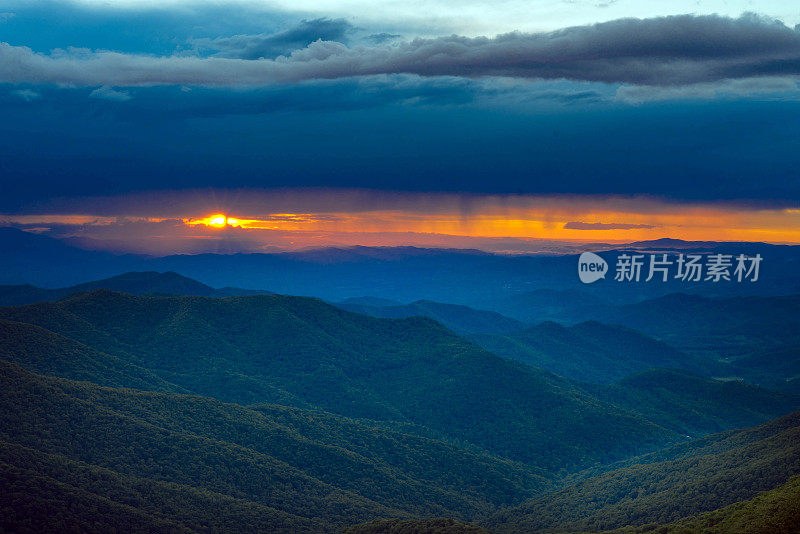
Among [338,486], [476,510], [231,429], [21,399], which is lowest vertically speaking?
[476,510]

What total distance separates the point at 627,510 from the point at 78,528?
10835 centimetres

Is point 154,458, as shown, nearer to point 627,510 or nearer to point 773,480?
point 627,510

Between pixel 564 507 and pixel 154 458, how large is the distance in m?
97.4

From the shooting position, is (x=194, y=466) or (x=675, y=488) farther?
(x=194, y=466)

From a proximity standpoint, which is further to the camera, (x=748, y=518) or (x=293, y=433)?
(x=293, y=433)

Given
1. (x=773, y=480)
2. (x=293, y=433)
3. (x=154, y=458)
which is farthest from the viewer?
(x=293, y=433)

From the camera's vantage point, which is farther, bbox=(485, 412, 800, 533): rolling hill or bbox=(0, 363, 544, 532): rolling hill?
bbox=(485, 412, 800, 533): rolling hill

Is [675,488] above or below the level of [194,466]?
below

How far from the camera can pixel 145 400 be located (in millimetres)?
174375

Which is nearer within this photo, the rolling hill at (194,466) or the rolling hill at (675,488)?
the rolling hill at (194,466)

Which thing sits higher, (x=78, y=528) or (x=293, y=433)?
(x=78, y=528)

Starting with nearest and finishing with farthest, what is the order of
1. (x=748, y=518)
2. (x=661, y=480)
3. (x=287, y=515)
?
(x=748, y=518), (x=287, y=515), (x=661, y=480)

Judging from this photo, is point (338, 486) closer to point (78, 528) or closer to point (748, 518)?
point (78, 528)

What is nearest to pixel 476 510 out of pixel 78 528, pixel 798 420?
pixel 798 420
